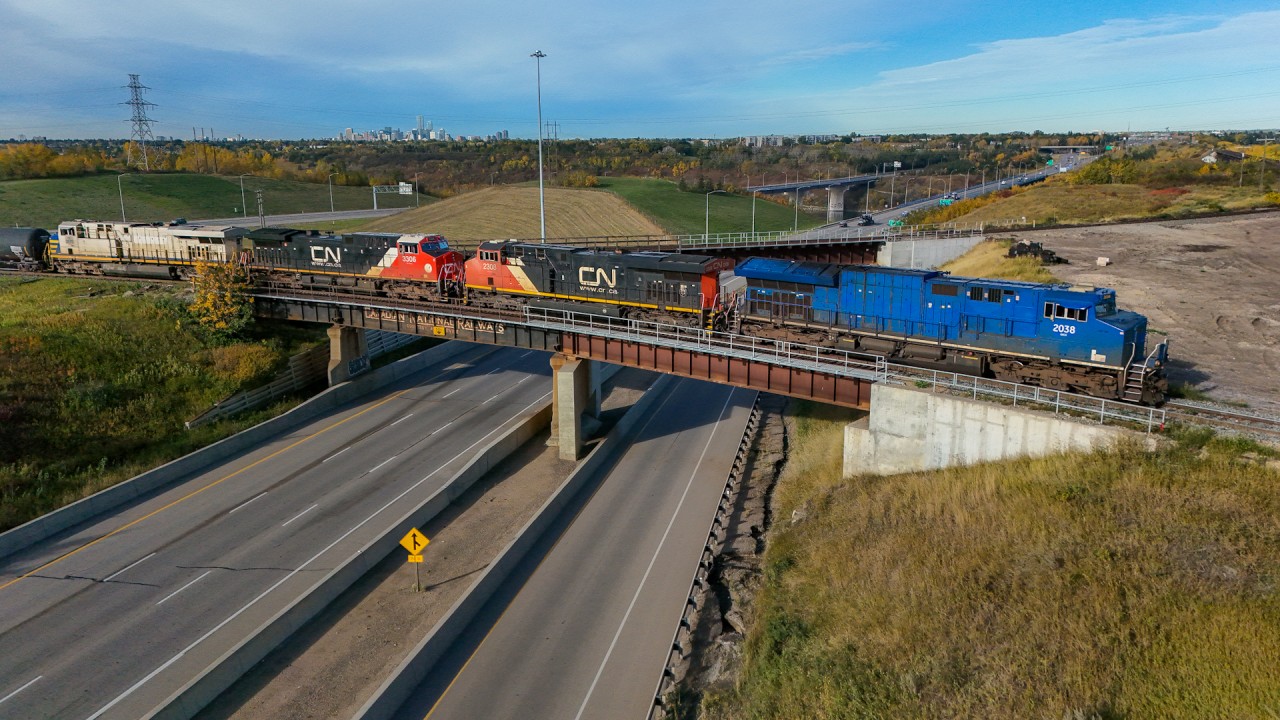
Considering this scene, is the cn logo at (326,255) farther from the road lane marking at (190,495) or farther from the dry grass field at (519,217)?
the dry grass field at (519,217)

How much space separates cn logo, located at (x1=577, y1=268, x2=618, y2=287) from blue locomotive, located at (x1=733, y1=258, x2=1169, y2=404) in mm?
7418

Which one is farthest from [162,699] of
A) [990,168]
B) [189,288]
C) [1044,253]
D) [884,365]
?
[990,168]

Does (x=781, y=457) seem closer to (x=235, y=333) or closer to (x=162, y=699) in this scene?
(x=162, y=699)

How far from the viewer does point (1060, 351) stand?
91.5 feet

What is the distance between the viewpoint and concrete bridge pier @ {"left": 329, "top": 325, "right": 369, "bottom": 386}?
1914 inches

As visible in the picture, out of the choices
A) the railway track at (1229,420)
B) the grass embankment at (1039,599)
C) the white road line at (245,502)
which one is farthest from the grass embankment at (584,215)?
the railway track at (1229,420)

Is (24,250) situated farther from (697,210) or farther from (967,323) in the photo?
(697,210)

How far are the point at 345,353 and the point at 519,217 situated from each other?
59.9 metres

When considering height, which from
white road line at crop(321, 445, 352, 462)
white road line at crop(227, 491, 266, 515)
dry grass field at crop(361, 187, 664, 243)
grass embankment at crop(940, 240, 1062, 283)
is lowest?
white road line at crop(227, 491, 266, 515)

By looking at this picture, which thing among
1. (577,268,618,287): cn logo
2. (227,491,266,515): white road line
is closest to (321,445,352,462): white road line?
(227,491,266,515): white road line

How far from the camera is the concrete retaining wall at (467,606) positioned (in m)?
20.2

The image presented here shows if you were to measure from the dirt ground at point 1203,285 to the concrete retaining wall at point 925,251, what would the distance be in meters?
6.11

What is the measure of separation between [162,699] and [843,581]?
2141 cm

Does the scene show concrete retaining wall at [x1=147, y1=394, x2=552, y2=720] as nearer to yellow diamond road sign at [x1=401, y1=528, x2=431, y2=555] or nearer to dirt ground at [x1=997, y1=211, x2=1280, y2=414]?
yellow diamond road sign at [x1=401, y1=528, x2=431, y2=555]
